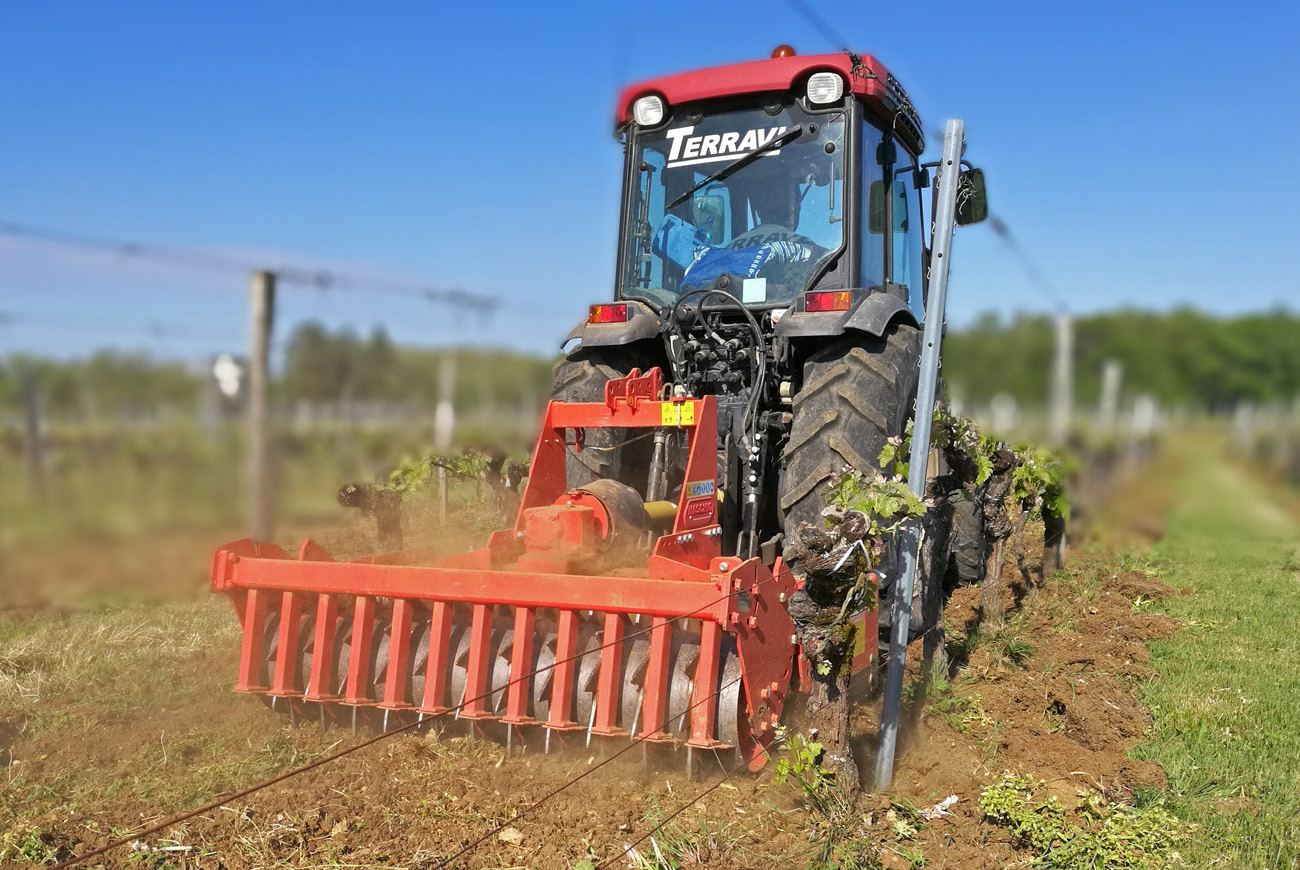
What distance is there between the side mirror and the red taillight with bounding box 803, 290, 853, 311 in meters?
0.80

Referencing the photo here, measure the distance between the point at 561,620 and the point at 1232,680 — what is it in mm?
3673

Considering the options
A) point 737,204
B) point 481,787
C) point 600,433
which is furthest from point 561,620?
point 737,204

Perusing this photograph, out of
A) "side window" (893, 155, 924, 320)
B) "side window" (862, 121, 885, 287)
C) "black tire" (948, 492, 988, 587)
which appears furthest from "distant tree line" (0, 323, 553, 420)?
"black tire" (948, 492, 988, 587)

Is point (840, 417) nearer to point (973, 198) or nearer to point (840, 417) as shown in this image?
point (840, 417)

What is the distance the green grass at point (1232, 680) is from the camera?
2666 mm

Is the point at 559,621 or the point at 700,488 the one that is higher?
the point at 700,488

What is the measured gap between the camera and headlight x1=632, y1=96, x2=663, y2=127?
5.57 meters

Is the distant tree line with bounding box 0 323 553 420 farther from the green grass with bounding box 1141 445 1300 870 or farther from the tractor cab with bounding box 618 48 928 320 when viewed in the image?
the tractor cab with bounding box 618 48 928 320

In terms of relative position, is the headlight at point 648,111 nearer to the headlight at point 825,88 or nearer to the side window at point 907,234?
the headlight at point 825,88

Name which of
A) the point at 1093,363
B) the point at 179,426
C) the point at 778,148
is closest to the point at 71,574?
the point at 179,426

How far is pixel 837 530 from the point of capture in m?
3.66

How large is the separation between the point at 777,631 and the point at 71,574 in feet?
8.14

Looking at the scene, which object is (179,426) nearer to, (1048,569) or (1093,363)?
(1093,363)

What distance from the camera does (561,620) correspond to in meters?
4.09
